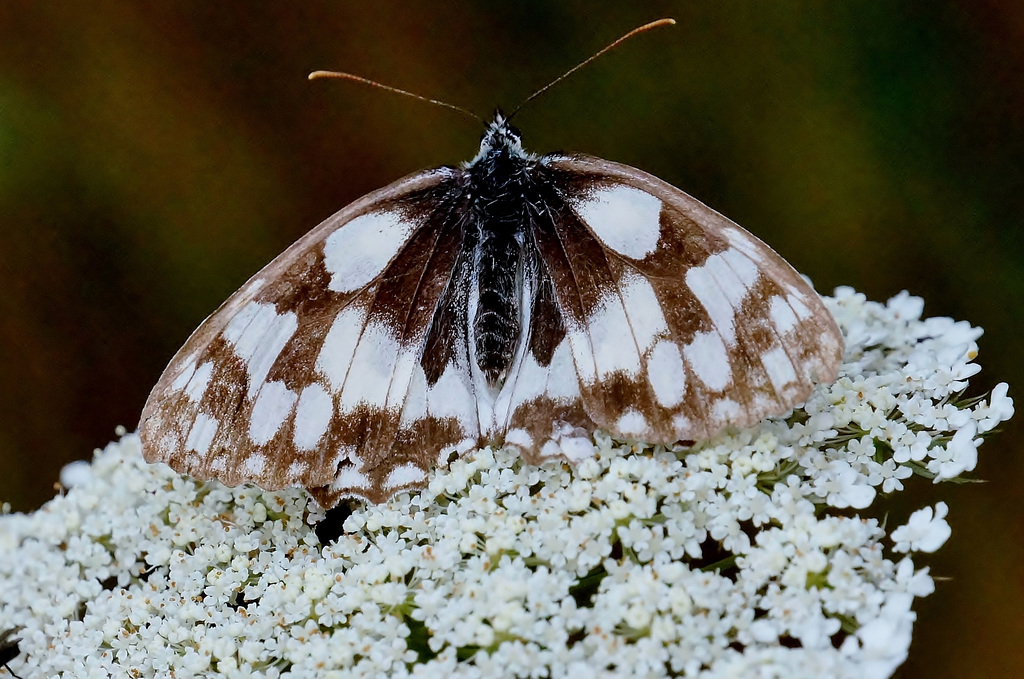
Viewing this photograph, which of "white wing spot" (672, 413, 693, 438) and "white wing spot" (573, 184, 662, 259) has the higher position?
"white wing spot" (573, 184, 662, 259)

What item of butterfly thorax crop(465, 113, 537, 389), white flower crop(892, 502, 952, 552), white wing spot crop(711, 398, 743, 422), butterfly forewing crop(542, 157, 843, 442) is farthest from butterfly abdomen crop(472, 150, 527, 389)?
white flower crop(892, 502, 952, 552)

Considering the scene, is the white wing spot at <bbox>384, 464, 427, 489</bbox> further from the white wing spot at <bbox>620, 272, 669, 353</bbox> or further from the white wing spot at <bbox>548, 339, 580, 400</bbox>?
the white wing spot at <bbox>620, 272, 669, 353</bbox>

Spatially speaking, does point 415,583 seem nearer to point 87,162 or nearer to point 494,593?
point 494,593

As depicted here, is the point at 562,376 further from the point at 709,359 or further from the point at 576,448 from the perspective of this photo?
the point at 709,359

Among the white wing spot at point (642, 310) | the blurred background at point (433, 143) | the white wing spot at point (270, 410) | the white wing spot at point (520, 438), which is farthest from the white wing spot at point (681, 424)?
the blurred background at point (433, 143)

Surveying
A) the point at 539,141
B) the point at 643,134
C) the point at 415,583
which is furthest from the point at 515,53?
the point at 415,583

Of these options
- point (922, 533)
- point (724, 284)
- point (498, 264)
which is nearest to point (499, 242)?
point (498, 264)

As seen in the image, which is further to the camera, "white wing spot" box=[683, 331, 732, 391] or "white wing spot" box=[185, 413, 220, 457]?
"white wing spot" box=[185, 413, 220, 457]
